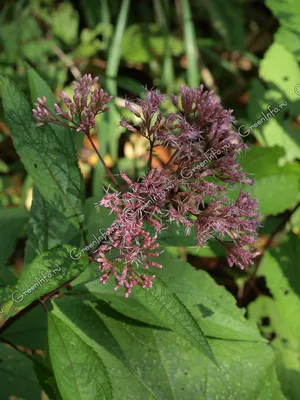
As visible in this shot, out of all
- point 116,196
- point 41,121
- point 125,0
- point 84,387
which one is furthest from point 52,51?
point 84,387

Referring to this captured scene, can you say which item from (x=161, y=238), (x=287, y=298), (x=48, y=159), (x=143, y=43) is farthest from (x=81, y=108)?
(x=143, y=43)

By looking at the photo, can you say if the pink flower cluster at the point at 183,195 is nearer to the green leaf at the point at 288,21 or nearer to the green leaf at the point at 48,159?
the green leaf at the point at 48,159

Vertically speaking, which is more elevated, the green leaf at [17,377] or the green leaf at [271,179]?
the green leaf at [271,179]

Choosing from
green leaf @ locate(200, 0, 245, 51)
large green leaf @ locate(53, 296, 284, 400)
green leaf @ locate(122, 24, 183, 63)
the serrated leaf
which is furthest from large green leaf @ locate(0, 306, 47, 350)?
green leaf @ locate(200, 0, 245, 51)

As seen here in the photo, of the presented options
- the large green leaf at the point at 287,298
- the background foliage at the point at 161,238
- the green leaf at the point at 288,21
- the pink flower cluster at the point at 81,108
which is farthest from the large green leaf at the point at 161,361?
the green leaf at the point at 288,21

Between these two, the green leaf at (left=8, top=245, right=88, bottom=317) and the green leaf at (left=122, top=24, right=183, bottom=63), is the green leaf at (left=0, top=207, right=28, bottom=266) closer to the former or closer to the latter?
the green leaf at (left=8, top=245, right=88, bottom=317)

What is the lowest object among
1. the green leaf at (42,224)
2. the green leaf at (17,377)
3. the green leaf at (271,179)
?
the green leaf at (17,377)
